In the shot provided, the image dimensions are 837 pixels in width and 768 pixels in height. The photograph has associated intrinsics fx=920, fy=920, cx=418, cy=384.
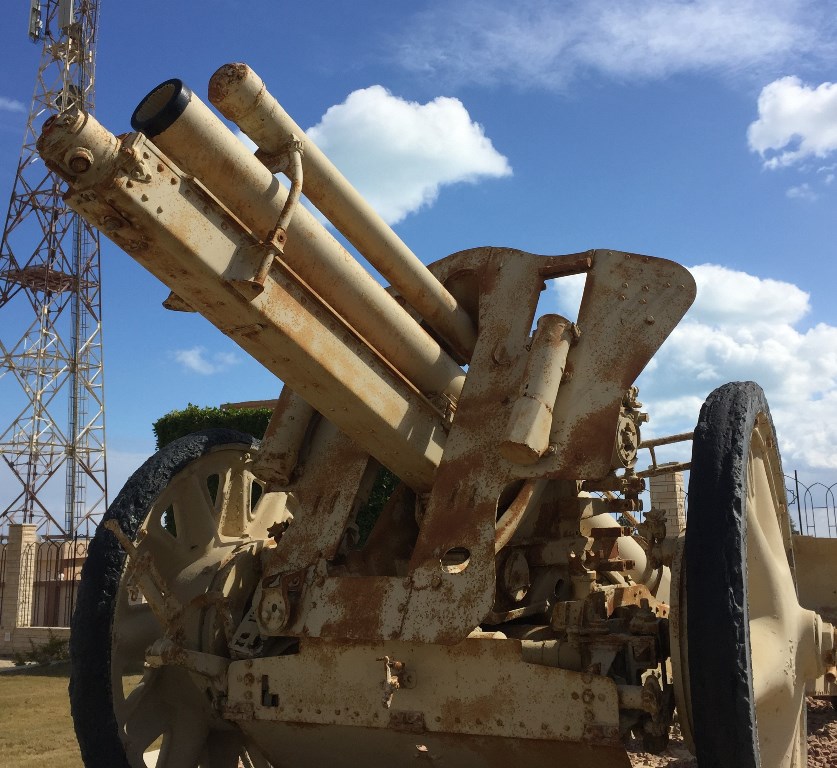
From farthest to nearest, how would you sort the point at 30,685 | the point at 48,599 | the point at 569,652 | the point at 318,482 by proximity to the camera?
the point at 48,599
the point at 30,685
the point at 318,482
the point at 569,652

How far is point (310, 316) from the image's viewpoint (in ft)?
11.9

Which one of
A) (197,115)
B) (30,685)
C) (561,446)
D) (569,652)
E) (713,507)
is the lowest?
(30,685)

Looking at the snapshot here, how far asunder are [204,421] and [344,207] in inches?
362

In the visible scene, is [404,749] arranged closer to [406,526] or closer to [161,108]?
[406,526]

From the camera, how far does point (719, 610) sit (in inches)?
115

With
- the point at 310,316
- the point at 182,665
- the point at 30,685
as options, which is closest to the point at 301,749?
the point at 182,665

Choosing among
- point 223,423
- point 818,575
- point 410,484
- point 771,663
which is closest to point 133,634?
point 410,484

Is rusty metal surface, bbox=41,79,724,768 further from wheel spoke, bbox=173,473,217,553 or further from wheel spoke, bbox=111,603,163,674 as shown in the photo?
wheel spoke, bbox=111,603,163,674

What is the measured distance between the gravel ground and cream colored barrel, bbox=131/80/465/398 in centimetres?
253

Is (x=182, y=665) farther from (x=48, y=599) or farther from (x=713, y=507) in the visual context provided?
(x=48, y=599)

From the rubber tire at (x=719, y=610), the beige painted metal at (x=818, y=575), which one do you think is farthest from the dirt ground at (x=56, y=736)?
the rubber tire at (x=719, y=610)

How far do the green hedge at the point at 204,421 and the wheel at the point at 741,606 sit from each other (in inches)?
329

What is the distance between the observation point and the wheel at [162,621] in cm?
406

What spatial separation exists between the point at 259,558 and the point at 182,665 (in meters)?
0.71
